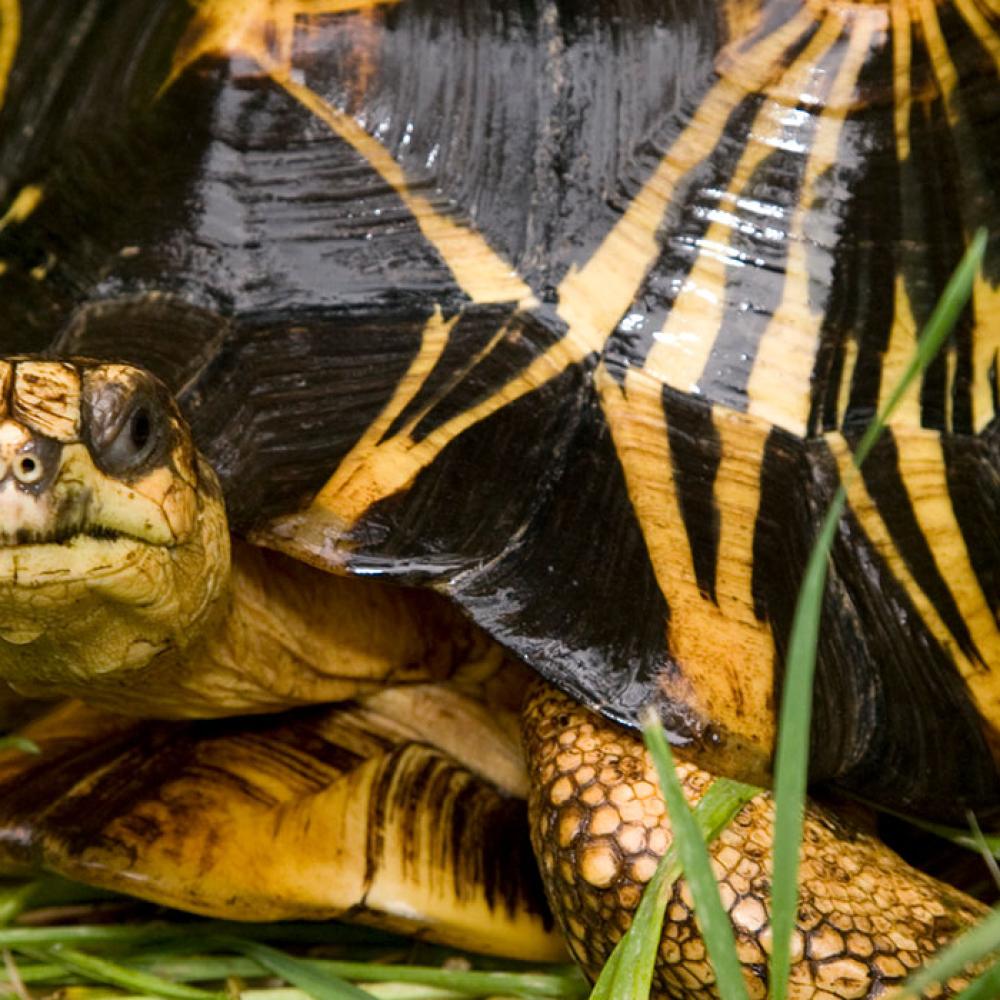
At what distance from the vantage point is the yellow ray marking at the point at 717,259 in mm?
1735

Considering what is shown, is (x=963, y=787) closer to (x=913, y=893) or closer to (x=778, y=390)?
(x=913, y=893)

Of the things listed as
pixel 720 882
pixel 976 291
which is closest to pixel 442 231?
pixel 976 291

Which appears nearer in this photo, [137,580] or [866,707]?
[137,580]

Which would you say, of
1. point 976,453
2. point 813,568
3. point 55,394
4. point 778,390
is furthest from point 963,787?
point 55,394

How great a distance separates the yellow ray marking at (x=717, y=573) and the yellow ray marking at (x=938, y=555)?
0.57 ft

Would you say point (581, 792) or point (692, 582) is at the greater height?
point (692, 582)

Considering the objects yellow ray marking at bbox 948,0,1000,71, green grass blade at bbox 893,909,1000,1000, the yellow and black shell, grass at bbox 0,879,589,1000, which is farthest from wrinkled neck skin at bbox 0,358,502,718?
yellow ray marking at bbox 948,0,1000,71

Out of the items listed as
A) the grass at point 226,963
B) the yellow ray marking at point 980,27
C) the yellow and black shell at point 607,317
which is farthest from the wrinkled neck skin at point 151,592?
the yellow ray marking at point 980,27

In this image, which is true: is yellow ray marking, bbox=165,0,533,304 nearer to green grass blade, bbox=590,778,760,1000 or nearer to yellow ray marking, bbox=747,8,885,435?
yellow ray marking, bbox=747,8,885,435

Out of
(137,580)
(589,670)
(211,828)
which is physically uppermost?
(137,580)

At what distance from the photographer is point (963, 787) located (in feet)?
5.78

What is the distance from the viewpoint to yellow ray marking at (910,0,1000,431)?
5.99 ft

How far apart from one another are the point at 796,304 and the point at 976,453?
30 cm

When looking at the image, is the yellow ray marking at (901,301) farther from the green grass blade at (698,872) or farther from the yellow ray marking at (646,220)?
the green grass blade at (698,872)
